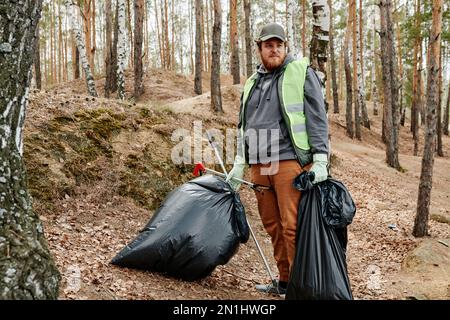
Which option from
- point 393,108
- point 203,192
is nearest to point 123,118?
point 203,192

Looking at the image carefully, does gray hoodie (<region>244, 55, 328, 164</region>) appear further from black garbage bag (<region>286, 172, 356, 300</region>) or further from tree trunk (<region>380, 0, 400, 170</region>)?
Answer: tree trunk (<region>380, 0, 400, 170</region>)

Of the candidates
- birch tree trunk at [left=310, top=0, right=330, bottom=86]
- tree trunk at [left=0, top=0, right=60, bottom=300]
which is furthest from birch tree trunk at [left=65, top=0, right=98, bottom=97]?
tree trunk at [left=0, top=0, right=60, bottom=300]

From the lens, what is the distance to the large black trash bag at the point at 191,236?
11.3ft

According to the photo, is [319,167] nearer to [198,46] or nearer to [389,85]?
[389,85]

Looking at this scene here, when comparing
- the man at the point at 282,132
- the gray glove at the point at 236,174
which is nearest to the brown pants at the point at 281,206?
the man at the point at 282,132

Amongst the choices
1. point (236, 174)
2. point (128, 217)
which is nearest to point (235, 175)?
point (236, 174)

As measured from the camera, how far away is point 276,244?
361cm

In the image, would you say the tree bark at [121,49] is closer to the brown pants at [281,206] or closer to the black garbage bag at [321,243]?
the brown pants at [281,206]

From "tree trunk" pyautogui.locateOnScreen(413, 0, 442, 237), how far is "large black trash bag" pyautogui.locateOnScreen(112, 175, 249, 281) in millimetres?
4577

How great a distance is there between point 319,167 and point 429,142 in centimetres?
483

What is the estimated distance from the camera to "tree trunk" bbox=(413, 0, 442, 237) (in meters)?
6.97

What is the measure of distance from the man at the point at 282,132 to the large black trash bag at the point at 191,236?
32cm

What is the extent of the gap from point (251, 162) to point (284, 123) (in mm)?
479
